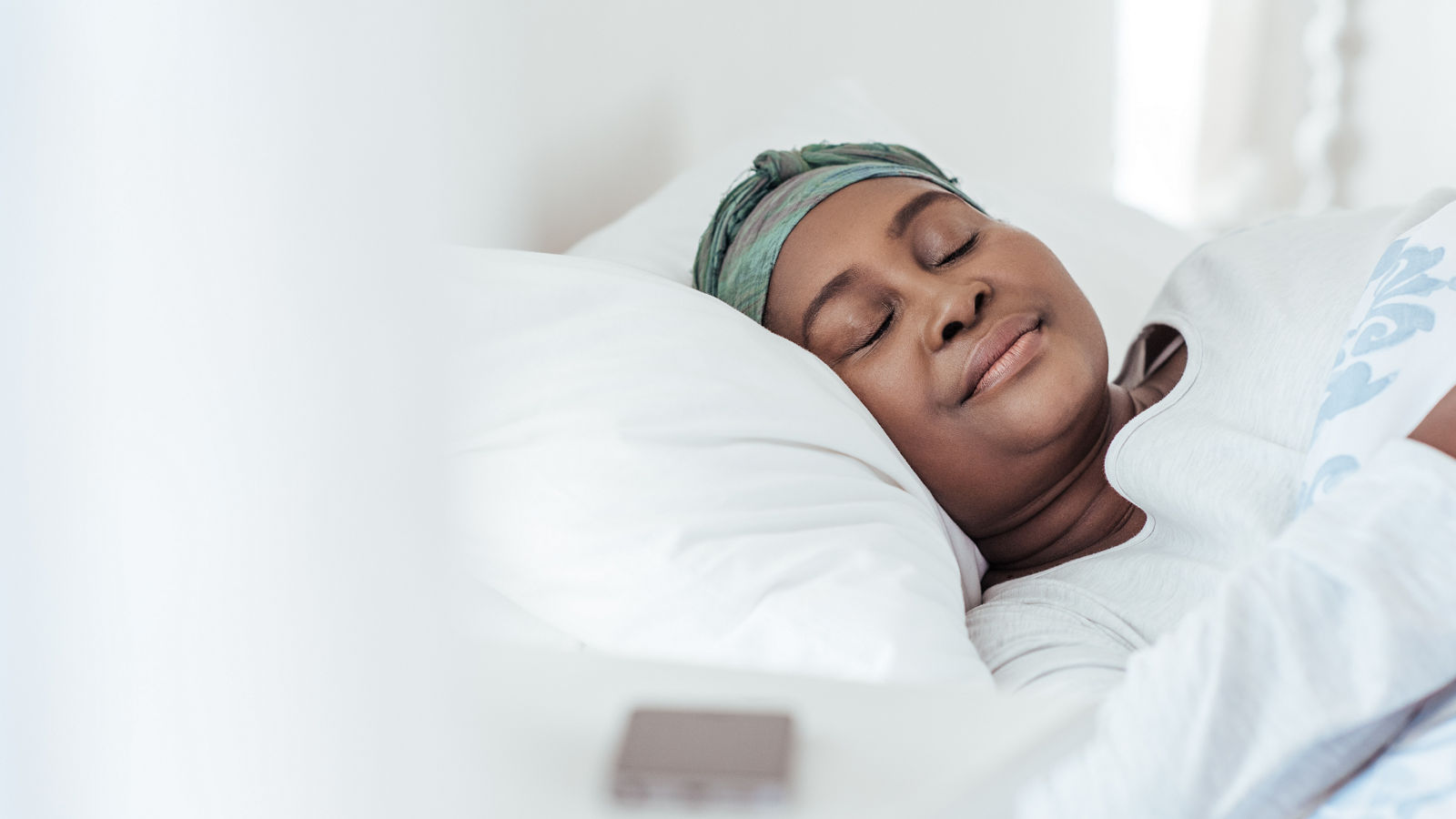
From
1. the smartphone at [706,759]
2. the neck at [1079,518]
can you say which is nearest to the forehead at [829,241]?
the neck at [1079,518]

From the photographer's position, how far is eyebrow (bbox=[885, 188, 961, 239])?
0.92 metres

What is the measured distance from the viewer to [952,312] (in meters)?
0.87

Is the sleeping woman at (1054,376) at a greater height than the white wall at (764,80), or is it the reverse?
the white wall at (764,80)

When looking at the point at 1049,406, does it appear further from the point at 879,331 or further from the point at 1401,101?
the point at 1401,101

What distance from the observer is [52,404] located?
0.34 metres

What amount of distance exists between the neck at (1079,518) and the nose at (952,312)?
16 cm

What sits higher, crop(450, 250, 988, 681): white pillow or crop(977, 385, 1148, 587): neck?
crop(450, 250, 988, 681): white pillow

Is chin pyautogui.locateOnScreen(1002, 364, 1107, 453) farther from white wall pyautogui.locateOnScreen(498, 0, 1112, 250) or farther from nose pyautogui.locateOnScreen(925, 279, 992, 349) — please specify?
white wall pyautogui.locateOnScreen(498, 0, 1112, 250)

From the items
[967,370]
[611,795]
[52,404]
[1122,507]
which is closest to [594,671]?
[611,795]

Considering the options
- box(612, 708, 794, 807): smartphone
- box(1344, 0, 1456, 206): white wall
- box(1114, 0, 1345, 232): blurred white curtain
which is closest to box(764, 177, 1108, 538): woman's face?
box(612, 708, 794, 807): smartphone

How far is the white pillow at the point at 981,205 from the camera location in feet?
3.58

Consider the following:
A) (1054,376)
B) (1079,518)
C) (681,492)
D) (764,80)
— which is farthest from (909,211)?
(764,80)

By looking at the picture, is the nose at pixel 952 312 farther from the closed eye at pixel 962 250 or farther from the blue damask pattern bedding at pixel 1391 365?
the blue damask pattern bedding at pixel 1391 365

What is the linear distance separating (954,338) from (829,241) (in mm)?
132
